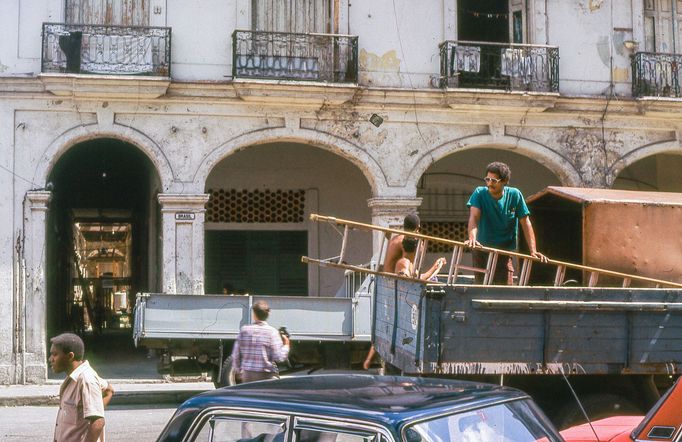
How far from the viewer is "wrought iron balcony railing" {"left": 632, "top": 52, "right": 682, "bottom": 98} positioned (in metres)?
17.2

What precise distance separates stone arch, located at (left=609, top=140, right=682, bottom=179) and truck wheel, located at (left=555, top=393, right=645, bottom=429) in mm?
10198

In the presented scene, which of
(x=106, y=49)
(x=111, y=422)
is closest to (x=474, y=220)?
(x=111, y=422)

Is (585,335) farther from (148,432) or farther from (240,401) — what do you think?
(148,432)

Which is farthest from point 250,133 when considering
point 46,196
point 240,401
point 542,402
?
point 240,401

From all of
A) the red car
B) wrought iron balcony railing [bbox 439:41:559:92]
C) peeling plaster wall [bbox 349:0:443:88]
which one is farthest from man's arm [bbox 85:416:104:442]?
wrought iron balcony railing [bbox 439:41:559:92]

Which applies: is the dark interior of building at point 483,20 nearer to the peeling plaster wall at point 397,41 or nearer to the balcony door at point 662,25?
the peeling plaster wall at point 397,41

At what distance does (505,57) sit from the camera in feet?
55.1

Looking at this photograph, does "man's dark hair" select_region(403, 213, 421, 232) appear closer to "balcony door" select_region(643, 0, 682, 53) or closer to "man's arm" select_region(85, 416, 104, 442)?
"man's arm" select_region(85, 416, 104, 442)

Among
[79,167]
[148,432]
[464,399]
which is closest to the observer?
[464,399]

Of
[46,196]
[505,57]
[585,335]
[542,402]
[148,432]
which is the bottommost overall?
[148,432]

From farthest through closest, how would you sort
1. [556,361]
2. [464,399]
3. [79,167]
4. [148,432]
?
[79,167] < [148,432] < [556,361] < [464,399]

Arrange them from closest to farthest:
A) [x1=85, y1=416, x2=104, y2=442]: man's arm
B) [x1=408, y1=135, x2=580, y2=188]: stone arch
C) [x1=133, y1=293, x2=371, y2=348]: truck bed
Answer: [x1=85, y1=416, x2=104, y2=442]: man's arm → [x1=133, y1=293, x2=371, y2=348]: truck bed → [x1=408, y1=135, x2=580, y2=188]: stone arch

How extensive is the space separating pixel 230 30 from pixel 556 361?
10.2 m

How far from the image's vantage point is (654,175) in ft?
65.9
